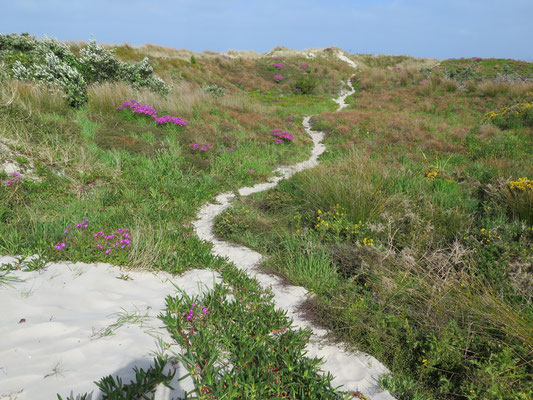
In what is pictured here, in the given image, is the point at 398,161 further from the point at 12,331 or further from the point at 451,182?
the point at 12,331

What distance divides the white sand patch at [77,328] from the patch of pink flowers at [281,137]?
896 centimetres

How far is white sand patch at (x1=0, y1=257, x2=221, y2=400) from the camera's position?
221cm

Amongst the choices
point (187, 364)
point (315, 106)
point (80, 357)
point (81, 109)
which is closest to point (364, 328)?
point (187, 364)

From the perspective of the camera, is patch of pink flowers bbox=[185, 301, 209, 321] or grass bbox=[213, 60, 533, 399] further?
patch of pink flowers bbox=[185, 301, 209, 321]

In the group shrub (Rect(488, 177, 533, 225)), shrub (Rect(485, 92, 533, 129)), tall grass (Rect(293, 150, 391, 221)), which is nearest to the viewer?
shrub (Rect(488, 177, 533, 225))

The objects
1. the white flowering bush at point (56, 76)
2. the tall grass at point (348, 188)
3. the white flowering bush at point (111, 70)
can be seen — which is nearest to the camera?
the tall grass at point (348, 188)

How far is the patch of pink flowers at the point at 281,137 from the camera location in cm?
1207

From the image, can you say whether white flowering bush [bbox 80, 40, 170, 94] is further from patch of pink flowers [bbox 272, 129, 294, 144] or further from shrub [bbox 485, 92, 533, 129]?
shrub [bbox 485, 92, 533, 129]

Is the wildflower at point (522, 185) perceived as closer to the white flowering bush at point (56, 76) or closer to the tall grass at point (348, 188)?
the tall grass at point (348, 188)

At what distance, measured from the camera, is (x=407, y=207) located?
556 centimetres

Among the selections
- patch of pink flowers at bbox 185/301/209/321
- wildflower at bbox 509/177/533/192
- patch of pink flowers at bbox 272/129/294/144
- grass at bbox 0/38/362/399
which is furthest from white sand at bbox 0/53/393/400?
patch of pink flowers at bbox 272/129/294/144

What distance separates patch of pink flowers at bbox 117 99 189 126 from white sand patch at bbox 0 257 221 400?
844 cm

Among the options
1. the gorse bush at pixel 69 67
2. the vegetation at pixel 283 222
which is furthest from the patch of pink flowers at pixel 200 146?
the gorse bush at pixel 69 67

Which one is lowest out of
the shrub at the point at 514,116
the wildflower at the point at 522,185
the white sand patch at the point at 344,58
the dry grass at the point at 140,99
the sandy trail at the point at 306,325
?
the sandy trail at the point at 306,325
